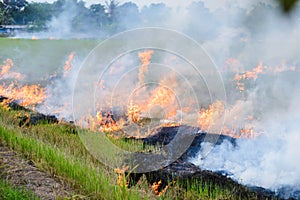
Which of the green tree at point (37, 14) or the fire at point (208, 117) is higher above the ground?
the green tree at point (37, 14)

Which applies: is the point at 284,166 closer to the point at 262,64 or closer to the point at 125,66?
the point at 262,64

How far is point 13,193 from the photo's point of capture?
3242 millimetres

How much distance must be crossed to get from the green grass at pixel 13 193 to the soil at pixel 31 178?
0.12 metres

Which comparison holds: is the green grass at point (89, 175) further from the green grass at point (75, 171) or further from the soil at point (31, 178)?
the soil at point (31, 178)

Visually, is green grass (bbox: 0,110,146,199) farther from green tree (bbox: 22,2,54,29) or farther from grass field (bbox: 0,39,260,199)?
green tree (bbox: 22,2,54,29)

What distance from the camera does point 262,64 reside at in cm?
1399

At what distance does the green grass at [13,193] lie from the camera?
3.24 metres

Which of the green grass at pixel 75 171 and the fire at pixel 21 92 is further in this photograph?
the fire at pixel 21 92

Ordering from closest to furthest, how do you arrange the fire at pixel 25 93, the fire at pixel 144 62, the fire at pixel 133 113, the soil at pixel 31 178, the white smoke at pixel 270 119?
1. the soil at pixel 31 178
2. the white smoke at pixel 270 119
3. the fire at pixel 133 113
4. the fire at pixel 25 93
5. the fire at pixel 144 62

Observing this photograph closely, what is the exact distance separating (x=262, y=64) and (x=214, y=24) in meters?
3.04

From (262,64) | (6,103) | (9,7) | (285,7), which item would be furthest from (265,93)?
(9,7)

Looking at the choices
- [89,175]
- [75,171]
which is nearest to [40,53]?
[75,171]

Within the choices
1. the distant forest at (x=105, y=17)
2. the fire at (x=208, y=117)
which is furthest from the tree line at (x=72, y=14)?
the fire at (x=208, y=117)

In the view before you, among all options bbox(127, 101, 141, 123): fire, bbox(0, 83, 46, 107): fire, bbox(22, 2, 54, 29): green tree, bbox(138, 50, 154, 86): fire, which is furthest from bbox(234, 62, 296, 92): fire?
bbox(22, 2, 54, 29): green tree
